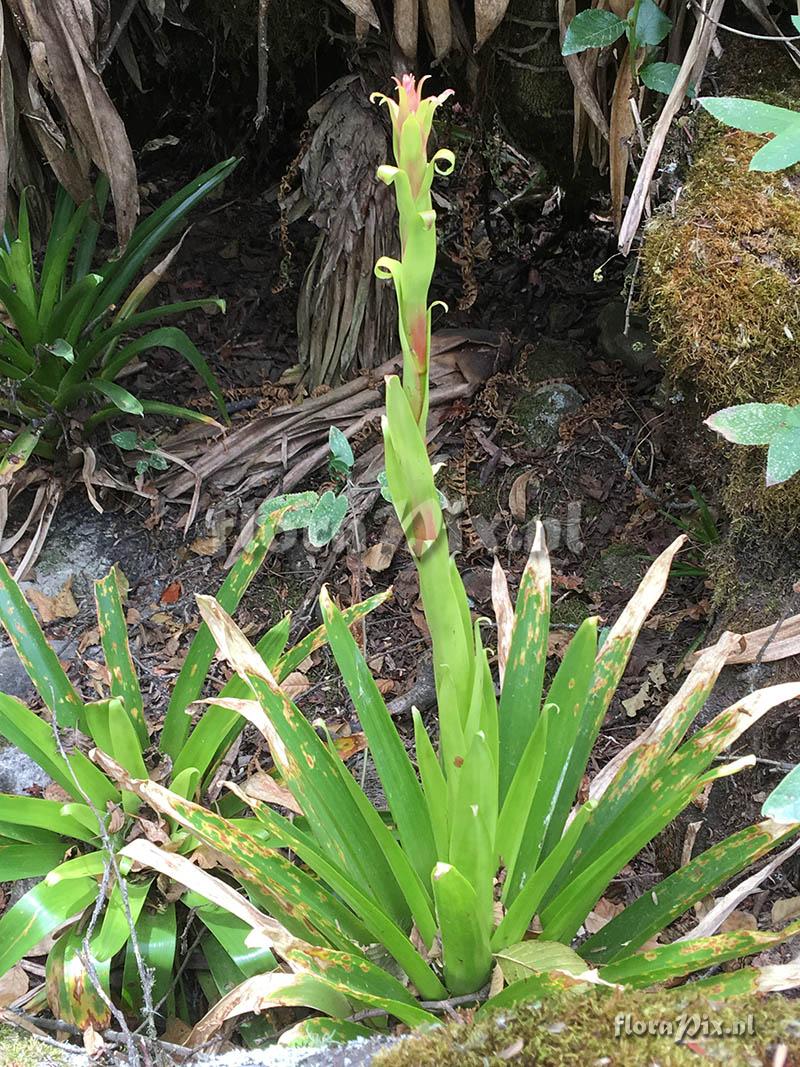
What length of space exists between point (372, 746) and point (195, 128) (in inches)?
123

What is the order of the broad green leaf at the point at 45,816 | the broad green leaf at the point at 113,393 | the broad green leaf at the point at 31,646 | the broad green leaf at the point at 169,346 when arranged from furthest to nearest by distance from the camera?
the broad green leaf at the point at 169,346 < the broad green leaf at the point at 113,393 < the broad green leaf at the point at 31,646 < the broad green leaf at the point at 45,816

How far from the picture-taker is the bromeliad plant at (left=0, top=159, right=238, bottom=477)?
2.51m

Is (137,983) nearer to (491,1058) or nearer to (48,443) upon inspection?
(491,1058)

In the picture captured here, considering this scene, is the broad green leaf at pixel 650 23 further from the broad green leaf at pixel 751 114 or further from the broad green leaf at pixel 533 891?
the broad green leaf at pixel 533 891

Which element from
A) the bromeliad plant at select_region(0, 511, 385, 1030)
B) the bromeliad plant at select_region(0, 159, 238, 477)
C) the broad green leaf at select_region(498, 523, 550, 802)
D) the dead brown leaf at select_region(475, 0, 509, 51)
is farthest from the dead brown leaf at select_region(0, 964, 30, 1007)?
the dead brown leaf at select_region(475, 0, 509, 51)

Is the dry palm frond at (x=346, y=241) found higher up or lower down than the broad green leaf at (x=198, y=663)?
higher up

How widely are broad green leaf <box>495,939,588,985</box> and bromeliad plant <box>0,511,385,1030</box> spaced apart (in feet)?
1.77

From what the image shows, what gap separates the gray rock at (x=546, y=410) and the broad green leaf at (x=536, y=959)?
5.64 ft

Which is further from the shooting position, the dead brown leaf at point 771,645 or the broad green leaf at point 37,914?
the dead brown leaf at point 771,645

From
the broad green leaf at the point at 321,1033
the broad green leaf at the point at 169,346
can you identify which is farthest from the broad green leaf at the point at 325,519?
the broad green leaf at the point at 321,1033

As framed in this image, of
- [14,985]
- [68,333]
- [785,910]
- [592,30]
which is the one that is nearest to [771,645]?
[785,910]

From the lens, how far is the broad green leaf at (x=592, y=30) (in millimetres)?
1809

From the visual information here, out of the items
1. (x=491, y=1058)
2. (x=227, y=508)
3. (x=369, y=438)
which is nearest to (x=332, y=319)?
(x=369, y=438)

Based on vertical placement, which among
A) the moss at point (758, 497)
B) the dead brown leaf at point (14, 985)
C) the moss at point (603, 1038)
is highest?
the moss at point (603, 1038)
